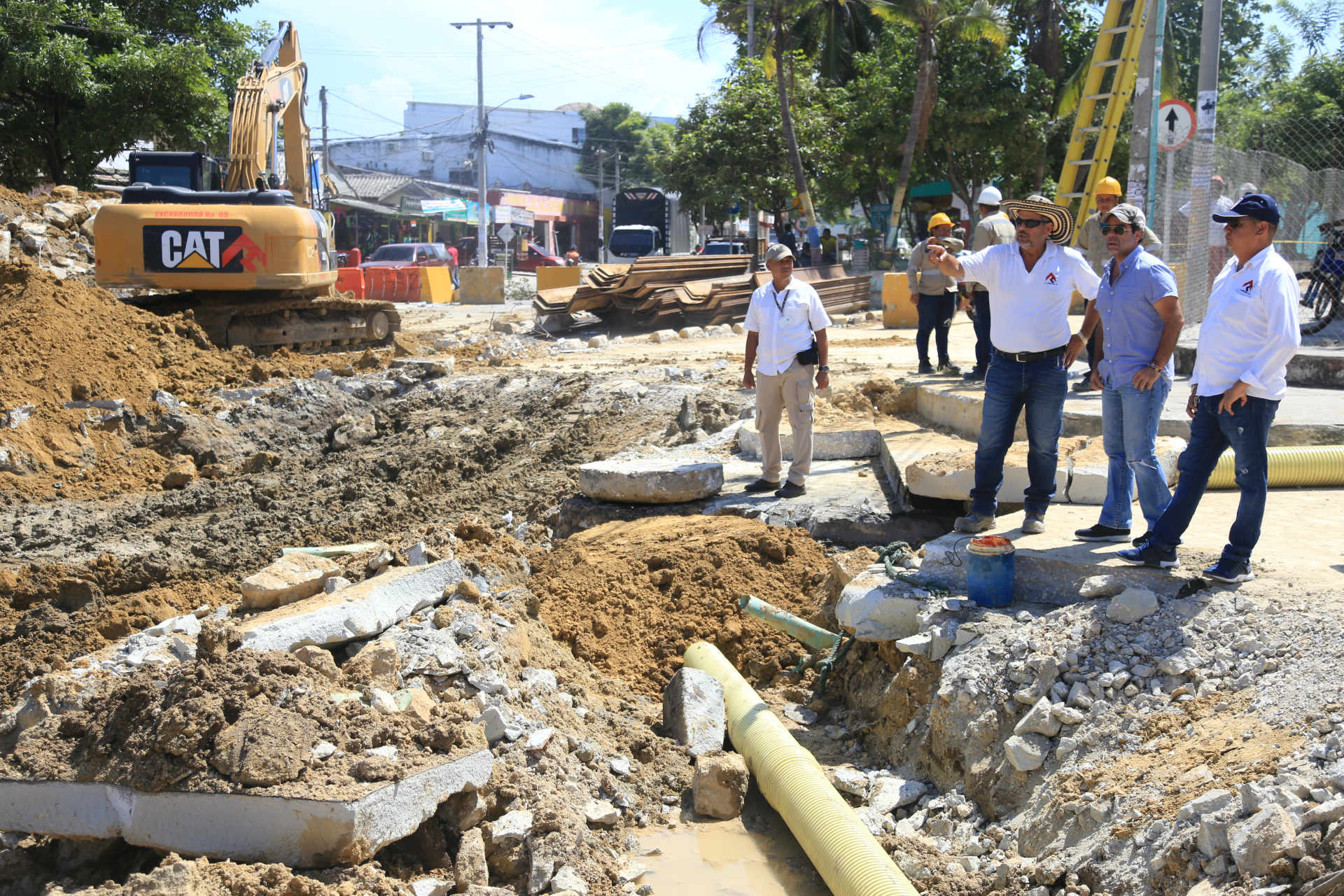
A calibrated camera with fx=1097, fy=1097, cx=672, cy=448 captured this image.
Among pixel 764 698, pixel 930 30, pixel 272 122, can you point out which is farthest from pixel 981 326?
pixel 930 30

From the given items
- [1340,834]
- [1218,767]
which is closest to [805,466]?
[1218,767]

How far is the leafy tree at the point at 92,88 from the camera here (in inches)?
810

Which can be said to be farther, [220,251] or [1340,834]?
[220,251]

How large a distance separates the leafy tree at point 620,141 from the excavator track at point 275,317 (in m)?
54.0

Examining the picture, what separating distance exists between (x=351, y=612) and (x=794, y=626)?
8.24ft

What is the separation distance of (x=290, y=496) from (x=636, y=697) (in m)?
4.95

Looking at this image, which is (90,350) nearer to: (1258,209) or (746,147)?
(1258,209)

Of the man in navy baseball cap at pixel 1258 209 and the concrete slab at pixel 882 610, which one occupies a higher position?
the man in navy baseball cap at pixel 1258 209

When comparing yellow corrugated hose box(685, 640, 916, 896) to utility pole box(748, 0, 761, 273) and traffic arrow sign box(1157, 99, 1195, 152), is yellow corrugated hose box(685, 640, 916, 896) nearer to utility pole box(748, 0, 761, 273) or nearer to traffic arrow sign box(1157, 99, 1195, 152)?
traffic arrow sign box(1157, 99, 1195, 152)

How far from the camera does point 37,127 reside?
2214 centimetres

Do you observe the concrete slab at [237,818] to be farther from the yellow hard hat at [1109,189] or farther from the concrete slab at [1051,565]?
the yellow hard hat at [1109,189]

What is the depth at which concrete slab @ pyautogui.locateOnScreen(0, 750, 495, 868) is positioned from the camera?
377cm

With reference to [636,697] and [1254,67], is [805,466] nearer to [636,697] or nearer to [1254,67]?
A: [636,697]

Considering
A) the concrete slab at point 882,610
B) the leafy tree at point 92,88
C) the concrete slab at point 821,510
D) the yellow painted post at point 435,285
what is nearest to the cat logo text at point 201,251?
the concrete slab at point 821,510
